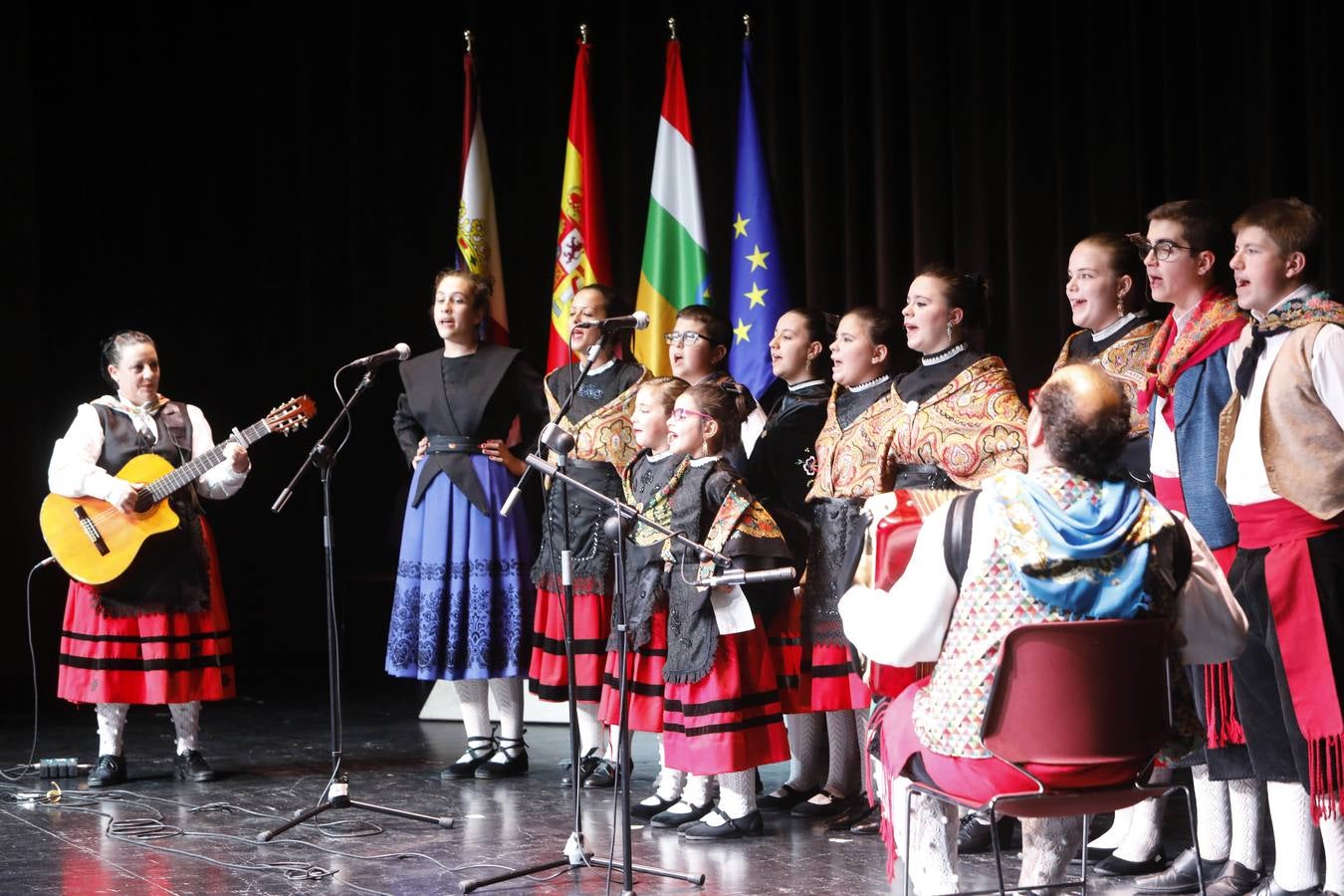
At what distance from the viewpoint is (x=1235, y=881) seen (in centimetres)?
363

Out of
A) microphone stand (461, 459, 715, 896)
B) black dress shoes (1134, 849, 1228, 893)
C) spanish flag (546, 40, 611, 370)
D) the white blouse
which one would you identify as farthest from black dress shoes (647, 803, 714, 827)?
spanish flag (546, 40, 611, 370)

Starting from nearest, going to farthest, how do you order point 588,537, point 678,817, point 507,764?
point 678,817, point 588,537, point 507,764

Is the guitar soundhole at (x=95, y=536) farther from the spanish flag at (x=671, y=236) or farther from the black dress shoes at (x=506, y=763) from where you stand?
the spanish flag at (x=671, y=236)

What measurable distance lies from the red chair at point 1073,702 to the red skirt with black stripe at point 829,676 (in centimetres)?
182

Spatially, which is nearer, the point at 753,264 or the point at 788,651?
the point at 788,651

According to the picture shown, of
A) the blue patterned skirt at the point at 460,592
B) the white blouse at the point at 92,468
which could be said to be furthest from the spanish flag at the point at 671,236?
the white blouse at the point at 92,468

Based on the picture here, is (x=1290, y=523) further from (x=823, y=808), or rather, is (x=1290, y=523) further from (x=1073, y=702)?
(x=823, y=808)

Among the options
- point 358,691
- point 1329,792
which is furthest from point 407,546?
point 1329,792

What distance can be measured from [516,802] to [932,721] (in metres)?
2.47

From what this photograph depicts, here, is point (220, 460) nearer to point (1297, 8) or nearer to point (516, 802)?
point (516, 802)

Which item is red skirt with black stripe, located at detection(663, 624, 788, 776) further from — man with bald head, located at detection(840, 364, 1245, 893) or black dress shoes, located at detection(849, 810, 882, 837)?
man with bald head, located at detection(840, 364, 1245, 893)

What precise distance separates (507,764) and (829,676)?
57.4 inches

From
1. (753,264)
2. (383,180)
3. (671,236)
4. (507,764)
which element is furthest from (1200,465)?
(383,180)

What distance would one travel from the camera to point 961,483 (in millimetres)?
4070
